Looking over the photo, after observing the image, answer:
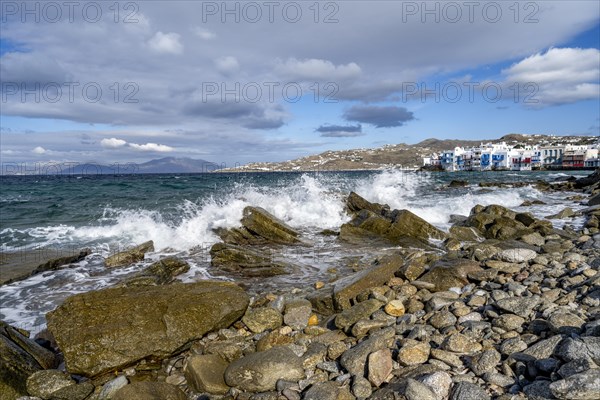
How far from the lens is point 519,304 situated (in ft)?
16.0

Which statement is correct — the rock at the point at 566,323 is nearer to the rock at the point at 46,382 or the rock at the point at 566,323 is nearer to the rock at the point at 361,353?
the rock at the point at 361,353

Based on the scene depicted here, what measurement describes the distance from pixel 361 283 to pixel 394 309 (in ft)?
3.24

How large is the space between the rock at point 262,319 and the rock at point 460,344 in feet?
8.18

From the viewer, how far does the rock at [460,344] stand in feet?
13.6

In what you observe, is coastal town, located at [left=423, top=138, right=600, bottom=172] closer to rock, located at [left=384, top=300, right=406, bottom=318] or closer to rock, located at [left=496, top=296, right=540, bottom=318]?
rock, located at [left=496, top=296, right=540, bottom=318]

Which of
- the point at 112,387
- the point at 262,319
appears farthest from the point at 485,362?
the point at 112,387

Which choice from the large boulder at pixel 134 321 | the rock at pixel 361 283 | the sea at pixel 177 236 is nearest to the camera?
the large boulder at pixel 134 321

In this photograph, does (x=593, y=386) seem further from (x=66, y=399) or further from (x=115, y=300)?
(x=115, y=300)

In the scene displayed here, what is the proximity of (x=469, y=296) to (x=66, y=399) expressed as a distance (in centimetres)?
518

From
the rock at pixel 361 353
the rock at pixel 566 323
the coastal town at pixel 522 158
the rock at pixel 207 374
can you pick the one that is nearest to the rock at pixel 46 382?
the rock at pixel 207 374

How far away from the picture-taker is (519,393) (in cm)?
331

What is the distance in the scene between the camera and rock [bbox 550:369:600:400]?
2.85 m

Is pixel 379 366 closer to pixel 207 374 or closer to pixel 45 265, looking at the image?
pixel 207 374

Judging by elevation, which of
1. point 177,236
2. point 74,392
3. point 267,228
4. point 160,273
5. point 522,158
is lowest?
point 74,392
